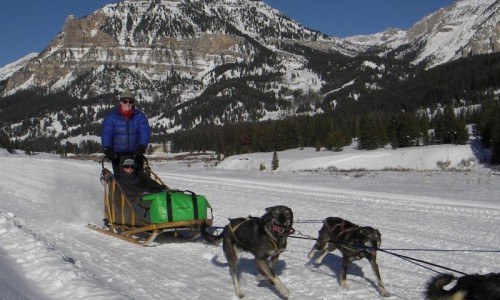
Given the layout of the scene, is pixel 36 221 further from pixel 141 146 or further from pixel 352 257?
pixel 352 257

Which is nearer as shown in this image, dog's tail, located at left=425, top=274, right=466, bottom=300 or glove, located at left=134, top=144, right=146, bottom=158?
dog's tail, located at left=425, top=274, right=466, bottom=300

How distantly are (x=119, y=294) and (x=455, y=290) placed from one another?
3.52m

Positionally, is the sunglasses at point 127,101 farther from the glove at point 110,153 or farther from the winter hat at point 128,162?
the winter hat at point 128,162

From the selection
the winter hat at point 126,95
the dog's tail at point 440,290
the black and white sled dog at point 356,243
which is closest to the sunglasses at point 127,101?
the winter hat at point 126,95

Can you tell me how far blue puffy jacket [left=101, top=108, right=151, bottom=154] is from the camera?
9.91 m

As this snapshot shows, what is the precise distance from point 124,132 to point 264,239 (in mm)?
4910

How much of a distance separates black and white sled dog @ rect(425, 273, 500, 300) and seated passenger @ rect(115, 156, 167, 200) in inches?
248

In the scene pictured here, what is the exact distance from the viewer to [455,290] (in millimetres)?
4012

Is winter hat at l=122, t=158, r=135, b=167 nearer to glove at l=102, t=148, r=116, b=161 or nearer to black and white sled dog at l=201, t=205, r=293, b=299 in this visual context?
glove at l=102, t=148, r=116, b=161

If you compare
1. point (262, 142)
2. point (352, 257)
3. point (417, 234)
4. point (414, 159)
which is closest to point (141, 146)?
point (352, 257)

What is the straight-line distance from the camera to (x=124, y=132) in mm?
9969

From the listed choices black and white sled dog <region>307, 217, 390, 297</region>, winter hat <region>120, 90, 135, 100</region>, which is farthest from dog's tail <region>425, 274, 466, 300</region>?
winter hat <region>120, 90, 135, 100</region>

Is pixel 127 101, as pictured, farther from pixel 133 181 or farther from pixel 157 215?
pixel 157 215

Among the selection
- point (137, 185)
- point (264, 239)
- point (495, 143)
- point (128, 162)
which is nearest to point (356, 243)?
point (264, 239)
